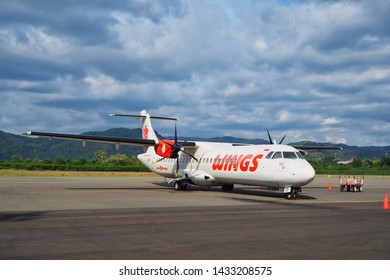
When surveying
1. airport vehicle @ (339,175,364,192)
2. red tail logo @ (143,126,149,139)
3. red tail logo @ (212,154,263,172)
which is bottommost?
airport vehicle @ (339,175,364,192)

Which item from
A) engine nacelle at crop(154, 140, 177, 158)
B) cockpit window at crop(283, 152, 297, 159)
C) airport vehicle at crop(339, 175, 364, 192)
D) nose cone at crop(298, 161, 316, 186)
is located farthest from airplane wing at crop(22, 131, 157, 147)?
airport vehicle at crop(339, 175, 364, 192)

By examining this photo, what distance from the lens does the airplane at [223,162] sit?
73.8ft

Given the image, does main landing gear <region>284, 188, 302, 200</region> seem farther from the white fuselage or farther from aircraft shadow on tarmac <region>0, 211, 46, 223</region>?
aircraft shadow on tarmac <region>0, 211, 46, 223</region>

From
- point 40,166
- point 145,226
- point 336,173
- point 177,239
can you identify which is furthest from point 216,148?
point 336,173

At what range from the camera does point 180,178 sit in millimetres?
30672

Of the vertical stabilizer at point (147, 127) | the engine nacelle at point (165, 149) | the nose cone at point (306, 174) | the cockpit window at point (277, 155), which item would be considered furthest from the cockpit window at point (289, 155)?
the vertical stabilizer at point (147, 127)

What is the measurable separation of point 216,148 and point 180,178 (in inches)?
128

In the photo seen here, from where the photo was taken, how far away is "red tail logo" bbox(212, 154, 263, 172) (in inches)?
963

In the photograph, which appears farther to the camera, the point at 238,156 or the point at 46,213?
the point at 238,156

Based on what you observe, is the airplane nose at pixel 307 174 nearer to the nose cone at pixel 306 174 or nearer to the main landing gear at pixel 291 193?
the nose cone at pixel 306 174

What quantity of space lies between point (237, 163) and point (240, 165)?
16.7 inches

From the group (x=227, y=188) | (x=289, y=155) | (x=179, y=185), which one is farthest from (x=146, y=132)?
(x=289, y=155)

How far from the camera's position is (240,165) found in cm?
2553
